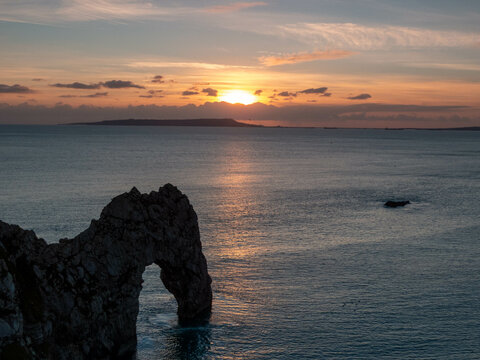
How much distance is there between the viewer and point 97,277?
36.6m

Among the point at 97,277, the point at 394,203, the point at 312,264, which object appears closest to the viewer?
the point at 97,277

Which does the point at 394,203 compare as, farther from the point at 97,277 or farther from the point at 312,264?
the point at 97,277

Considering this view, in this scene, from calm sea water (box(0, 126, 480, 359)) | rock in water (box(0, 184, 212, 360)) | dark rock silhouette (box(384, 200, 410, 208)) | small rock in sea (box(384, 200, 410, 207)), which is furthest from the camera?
small rock in sea (box(384, 200, 410, 207))

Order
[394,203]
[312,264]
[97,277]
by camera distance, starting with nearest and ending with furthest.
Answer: [97,277] → [312,264] → [394,203]

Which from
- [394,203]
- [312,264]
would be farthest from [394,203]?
[312,264]

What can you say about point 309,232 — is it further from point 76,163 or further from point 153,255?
point 76,163

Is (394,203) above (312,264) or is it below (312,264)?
above

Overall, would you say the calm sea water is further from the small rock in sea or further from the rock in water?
the rock in water

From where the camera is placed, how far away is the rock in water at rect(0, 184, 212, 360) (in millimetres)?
31219

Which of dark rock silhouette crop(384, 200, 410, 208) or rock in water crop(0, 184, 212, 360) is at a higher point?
rock in water crop(0, 184, 212, 360)

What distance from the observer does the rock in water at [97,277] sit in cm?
3122

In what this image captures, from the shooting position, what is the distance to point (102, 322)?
3634cm

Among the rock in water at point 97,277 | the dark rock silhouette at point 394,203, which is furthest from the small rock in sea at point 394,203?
the rock in water at point 97,277

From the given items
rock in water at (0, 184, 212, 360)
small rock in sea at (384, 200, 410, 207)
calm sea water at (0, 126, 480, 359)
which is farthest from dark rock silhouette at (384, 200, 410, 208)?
rock in water at (0, 184, 212, 360)
